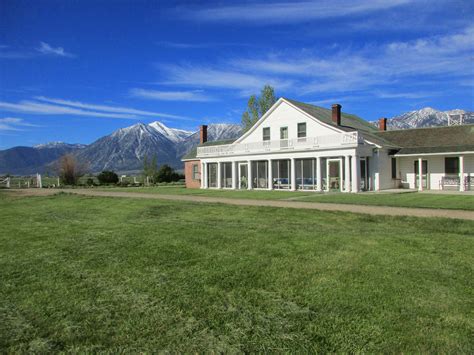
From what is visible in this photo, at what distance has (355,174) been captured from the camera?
76.1 feet

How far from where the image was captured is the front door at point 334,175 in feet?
81.6

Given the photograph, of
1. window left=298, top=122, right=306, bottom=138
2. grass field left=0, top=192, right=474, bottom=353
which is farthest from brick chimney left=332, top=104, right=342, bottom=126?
grass field left=0, top=192, right=474, bottom=353

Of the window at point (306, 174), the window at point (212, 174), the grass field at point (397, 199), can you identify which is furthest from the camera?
the window at point (212, 174)

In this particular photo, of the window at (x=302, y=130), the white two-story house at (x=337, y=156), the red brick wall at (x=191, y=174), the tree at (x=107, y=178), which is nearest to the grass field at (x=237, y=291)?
the white two-story house at (x=337, y=156)

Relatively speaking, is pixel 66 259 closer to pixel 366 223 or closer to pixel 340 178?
pixel 366 223

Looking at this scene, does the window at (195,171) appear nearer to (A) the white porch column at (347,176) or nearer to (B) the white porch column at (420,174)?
(A) the white porch column at (347,176)

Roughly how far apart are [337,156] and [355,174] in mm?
2025

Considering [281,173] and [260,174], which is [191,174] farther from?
[281,173]

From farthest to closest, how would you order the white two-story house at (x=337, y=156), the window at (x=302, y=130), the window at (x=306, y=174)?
the window at (x=302, y=130) → the window at (x=306, y=174) → the white two-story house at (x=337, y=156)

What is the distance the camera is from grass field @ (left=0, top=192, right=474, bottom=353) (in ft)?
10.5

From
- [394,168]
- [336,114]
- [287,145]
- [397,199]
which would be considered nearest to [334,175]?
[287,145]

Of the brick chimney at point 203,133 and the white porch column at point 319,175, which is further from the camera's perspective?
the brick chimney at point 203,133

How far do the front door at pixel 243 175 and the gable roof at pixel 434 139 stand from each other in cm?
1179

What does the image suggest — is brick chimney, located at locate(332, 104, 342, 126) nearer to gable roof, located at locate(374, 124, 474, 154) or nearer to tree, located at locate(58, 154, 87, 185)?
gable roof, located at locate(374, 124, 474, 154)
